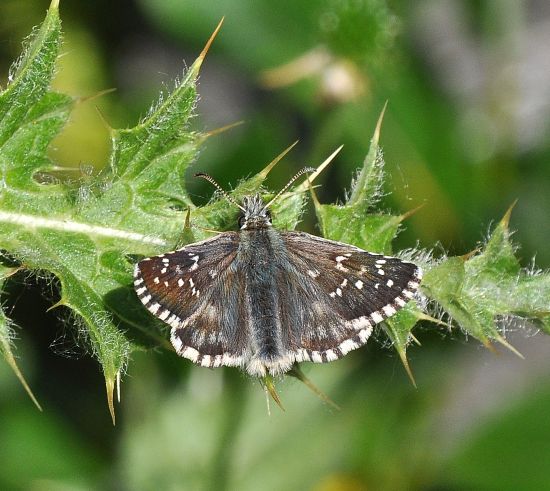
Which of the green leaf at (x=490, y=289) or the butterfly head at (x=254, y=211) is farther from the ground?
the green leaf at (x=490, y=289)

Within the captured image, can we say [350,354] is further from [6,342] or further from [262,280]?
[6,342]

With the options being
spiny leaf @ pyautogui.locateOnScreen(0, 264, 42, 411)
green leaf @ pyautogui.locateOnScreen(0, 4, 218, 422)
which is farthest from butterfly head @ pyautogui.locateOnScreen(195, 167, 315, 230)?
spiny leaf @ pyautogui.locateOnScreen(0, 264, 42, 411)

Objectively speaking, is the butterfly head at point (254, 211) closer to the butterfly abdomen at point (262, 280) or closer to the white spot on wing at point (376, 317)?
the butterfly abdomen at point (262, 280)

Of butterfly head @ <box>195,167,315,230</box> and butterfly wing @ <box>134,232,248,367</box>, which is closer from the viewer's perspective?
butterfly wing @ <box>134,232,248,367</box>

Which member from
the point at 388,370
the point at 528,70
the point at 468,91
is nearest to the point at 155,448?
the point at 388,370

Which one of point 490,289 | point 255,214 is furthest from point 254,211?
point 490,289

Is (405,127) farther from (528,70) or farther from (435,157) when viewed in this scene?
(528,70)

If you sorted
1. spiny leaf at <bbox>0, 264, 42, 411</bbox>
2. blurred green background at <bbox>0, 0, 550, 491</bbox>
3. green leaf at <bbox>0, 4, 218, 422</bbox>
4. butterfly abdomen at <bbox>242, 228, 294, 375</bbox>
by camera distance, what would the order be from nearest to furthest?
spiny leaf at <bbox>0, 264, 42, 411</bbox>
green leaf at <bbox>0, 4, 218, 422</bbox>
butterfly abdomen at <bbox>242, 228, 294, 375</bbox>
blurred green background at <bbox>0, 0, 550, 491</bbox>

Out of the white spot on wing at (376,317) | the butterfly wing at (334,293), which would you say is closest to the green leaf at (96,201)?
the butterfly wing at (334,293)

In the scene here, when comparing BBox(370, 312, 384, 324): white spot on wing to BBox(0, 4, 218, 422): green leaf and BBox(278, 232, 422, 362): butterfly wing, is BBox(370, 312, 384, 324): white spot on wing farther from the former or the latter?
BBox(0, 4, 218, 422): green leaf
